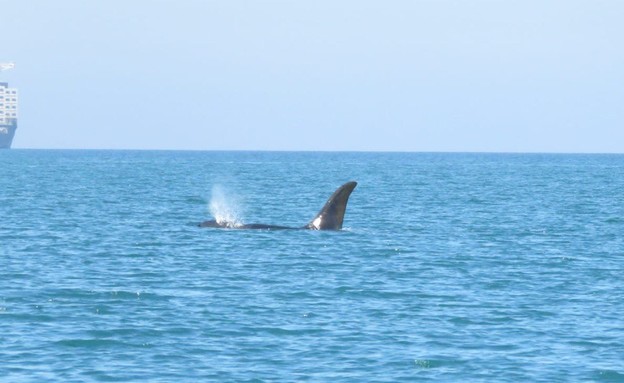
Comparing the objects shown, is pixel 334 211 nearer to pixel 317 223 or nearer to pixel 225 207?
pixel 317 223

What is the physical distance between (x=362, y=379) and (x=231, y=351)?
2841mm

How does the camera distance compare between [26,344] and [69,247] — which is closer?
[26,344]

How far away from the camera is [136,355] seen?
67.5ft

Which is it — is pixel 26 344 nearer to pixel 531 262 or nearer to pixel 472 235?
pixel 531 262

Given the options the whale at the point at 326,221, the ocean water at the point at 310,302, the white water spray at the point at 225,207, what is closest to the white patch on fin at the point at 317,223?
the whale at the point at 326,221

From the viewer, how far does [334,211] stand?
4222cm

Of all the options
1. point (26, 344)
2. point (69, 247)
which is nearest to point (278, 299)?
Result: point (26, 344)

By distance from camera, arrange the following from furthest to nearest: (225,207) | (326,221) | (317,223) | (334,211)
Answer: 1. (225,207)
2. (317,223)
3. (326,221)
4. (334,211)

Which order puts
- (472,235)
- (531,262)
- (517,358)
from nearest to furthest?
1. (517,358)
2. (531,262)
3. (472,235)

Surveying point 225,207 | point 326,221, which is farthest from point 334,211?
point 225,207

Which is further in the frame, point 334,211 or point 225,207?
point 225,207

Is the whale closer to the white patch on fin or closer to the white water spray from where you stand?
the white patch on fin

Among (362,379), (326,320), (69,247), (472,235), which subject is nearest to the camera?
(362,379)

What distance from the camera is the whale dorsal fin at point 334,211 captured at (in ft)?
130
